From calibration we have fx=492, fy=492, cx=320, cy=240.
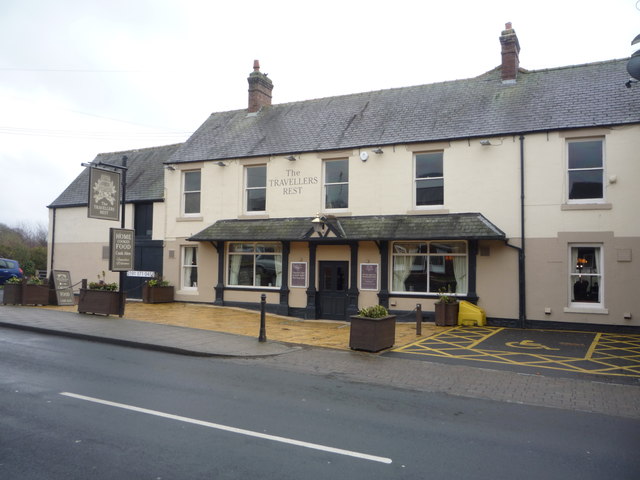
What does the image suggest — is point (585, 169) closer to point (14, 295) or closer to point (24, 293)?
point (24, 293)

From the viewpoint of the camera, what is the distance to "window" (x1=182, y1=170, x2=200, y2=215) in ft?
71.7

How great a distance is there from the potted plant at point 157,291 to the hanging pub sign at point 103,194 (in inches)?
196

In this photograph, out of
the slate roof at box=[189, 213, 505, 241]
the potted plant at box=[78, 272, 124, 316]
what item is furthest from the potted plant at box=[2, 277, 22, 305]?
the slate roof at box=[189, 213, 505, 241]

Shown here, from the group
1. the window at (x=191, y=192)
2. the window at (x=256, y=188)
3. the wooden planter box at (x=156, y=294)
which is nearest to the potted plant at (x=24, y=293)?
the wooden planter box at (x=156, y=294)

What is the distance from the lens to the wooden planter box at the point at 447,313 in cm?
1609

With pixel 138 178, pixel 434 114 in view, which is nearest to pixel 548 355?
pixel 434 114

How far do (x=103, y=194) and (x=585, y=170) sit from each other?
618 inches

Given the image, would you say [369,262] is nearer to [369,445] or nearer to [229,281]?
[229,281]

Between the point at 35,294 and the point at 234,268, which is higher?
the point at 234,268

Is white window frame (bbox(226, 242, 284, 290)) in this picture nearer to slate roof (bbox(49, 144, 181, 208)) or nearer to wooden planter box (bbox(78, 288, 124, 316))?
slate roof (bbox(49, 144, 181, 208))

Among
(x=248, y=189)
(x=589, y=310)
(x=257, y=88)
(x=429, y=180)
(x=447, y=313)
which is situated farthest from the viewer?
(x=257, y=88)

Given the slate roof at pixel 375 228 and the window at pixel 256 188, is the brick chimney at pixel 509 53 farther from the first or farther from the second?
the window at pixel 256 188

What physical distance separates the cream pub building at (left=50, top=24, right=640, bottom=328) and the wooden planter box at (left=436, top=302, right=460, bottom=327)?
35.0 inches

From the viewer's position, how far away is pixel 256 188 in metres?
20.5
